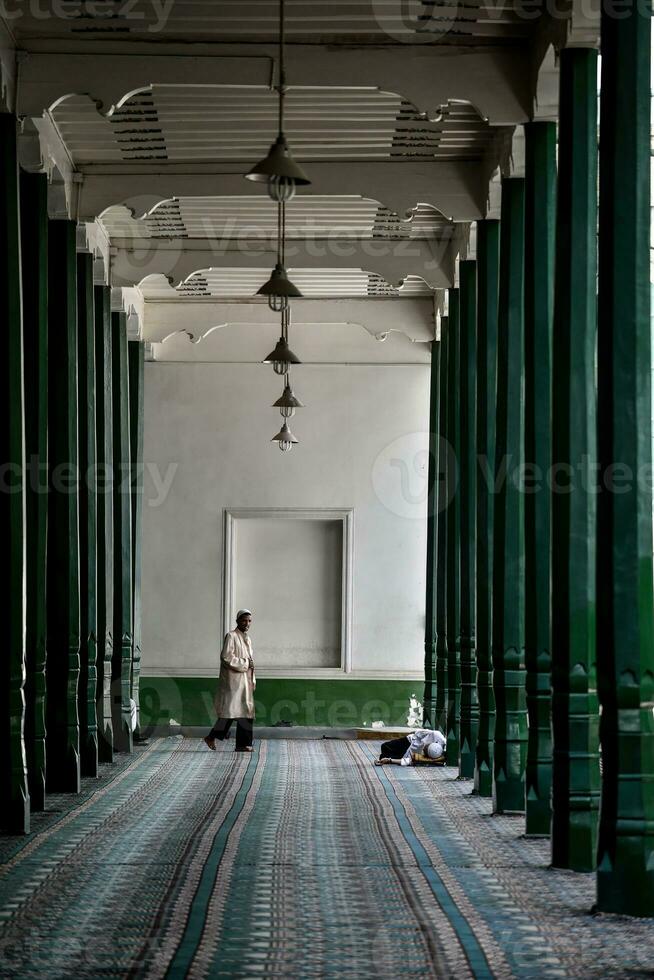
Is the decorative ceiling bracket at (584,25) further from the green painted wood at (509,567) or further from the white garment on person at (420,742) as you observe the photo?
the white garment on person at (420,742)

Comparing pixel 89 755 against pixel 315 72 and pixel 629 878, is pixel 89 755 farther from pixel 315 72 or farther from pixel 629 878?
pixel 629 878

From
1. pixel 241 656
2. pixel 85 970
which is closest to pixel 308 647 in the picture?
pixel 241 656

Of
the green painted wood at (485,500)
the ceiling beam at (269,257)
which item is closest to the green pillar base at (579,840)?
the green painted wood at (485,500)

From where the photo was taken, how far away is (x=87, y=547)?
13508 mm

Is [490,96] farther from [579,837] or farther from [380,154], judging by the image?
[579,837]

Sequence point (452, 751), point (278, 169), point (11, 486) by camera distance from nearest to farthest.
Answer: point (278, 169), point (11, 486), point (452, 751)

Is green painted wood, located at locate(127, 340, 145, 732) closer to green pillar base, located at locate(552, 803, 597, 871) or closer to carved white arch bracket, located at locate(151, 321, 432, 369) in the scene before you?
carved white arch bracket, located at locate(151, 321, 432, 369)

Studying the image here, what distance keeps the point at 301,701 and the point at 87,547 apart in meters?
7.04

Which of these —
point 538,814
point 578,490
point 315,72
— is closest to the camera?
point 578,490

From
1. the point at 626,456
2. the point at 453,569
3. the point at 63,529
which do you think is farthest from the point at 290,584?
the point at 626,456

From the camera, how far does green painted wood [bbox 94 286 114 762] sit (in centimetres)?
1457

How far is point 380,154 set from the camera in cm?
1280

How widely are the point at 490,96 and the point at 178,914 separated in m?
6.16

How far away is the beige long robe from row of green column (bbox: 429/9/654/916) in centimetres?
528
